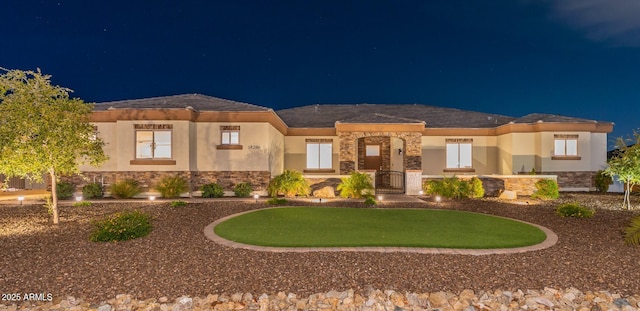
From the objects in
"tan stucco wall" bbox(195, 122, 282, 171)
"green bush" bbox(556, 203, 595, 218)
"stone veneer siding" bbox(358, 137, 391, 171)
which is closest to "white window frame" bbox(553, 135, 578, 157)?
"stone veneer siding" bbox(358, 137, 391, 171)

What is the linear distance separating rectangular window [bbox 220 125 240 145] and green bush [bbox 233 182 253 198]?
2.16 metres

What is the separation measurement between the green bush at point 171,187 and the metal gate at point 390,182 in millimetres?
9507

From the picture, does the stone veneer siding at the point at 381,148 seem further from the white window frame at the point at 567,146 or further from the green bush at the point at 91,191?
the green bush at the point at 91,191

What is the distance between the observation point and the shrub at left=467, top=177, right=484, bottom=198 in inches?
625

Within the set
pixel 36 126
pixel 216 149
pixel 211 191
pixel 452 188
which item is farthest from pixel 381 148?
pixel 36 126

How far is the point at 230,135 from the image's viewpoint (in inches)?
651

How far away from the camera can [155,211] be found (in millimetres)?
10852

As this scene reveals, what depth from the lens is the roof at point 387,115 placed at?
2048 cm

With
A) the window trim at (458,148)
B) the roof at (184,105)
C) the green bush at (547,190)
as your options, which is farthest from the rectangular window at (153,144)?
the green bush at (547,190)

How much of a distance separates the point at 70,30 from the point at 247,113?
1808 inches

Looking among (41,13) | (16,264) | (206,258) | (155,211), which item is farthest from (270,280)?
(41,13)

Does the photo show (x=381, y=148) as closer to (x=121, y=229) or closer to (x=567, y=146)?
(x=567, y=146)

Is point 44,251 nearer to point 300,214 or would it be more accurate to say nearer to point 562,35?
point 300,214

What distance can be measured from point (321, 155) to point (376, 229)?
1147 centimetres
